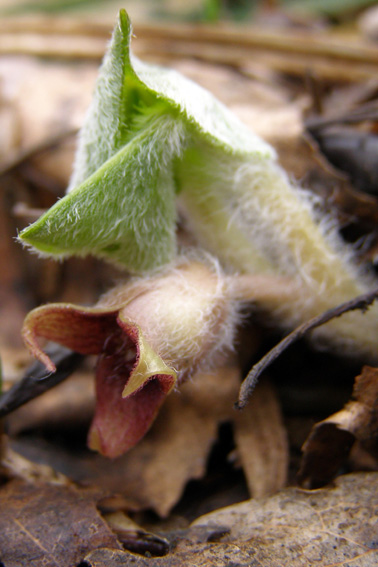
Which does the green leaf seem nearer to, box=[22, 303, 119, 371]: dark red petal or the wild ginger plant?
the wild ginger plant

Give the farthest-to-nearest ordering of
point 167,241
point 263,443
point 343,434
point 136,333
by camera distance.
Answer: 1. point 263,443
2. point 167,241
3. point 343,434
4. point 136,333

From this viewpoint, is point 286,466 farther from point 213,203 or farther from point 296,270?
point 213,203

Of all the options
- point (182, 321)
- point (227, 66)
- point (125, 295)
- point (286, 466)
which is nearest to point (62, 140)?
point (227, 66)

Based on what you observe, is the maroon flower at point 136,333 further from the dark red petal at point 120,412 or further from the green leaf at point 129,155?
the green leaf at point 129,155

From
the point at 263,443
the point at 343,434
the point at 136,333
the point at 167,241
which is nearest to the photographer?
the point at 136,333

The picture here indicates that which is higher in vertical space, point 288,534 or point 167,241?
point 167,241

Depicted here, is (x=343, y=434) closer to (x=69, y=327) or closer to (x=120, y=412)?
(x=120, y=412)

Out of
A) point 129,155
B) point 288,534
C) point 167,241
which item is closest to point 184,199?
point 167,241

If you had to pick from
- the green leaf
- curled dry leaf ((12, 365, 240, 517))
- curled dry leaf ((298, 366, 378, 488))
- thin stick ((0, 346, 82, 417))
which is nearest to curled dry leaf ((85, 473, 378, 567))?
curled dry leaf ((298, 366, 378, 488))
